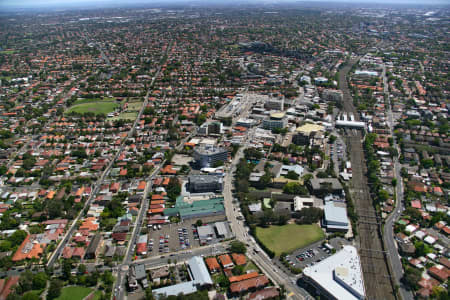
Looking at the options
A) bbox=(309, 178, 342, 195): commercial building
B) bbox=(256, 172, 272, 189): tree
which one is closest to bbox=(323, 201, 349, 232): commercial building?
bbox=(309, 178, 342, 195): commercial building

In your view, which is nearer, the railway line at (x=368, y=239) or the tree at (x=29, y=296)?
the tree at (x=29, y=296)

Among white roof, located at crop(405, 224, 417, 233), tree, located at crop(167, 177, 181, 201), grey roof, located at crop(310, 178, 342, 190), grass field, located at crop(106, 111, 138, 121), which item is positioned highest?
grass field, located at crop(106, 111, 138, 121)

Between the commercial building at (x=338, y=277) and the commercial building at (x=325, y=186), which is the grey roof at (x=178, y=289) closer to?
the commercial building at (x=338, y=277)

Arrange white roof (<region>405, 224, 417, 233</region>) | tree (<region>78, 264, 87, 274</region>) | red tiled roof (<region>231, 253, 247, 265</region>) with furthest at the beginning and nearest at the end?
1. white roof (<region>405, 224, 417, 233</region>)
2. red tiled roof (<region>231, 253, 247, 265</region>)
3. tree (<region>78, 264, 87, 274</region>)

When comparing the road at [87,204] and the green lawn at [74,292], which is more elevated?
the road at [87,204]

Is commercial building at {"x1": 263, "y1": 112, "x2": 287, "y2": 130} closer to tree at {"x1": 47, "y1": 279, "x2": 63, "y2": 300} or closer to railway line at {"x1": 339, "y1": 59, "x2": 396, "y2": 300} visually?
railway line at {"x1": 339, "y1": 59, "x2": 396, "y2": 300}

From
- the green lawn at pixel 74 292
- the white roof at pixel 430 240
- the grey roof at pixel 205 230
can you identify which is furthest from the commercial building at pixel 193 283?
the white roof at pixel 430 240

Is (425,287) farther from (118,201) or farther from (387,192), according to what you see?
(118,201)
